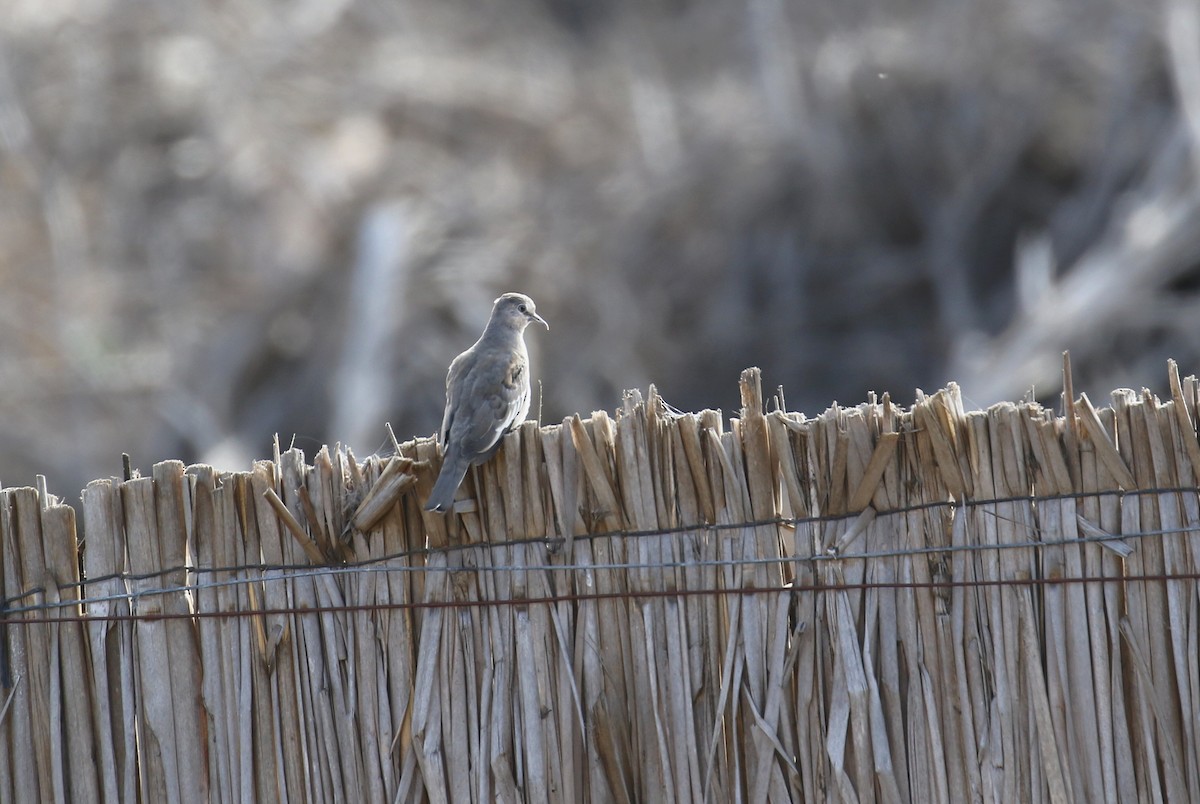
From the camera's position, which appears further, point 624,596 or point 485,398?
point 485,398

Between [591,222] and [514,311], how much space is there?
21.1 feet

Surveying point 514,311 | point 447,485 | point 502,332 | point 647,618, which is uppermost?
point 514,311

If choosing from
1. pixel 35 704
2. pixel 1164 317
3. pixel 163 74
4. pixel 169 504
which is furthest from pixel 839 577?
pixel 163 74

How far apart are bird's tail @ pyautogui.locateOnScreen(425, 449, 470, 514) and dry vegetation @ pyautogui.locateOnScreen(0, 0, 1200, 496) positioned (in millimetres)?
6282

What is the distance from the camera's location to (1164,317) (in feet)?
31.1

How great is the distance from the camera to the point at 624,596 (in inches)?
149

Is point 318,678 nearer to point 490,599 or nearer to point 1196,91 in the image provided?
point 490,599

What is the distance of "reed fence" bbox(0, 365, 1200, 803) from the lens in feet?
11.5

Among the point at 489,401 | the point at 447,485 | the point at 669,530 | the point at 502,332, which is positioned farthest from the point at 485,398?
the point at 502,332

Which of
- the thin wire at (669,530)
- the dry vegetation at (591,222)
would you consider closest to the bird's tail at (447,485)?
the thin wire at (669,530)

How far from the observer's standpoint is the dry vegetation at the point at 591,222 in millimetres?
10633

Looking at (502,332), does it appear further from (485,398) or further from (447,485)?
(447,485)

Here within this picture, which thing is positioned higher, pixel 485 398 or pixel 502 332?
pixel 502 332

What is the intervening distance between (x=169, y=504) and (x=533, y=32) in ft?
42.7
